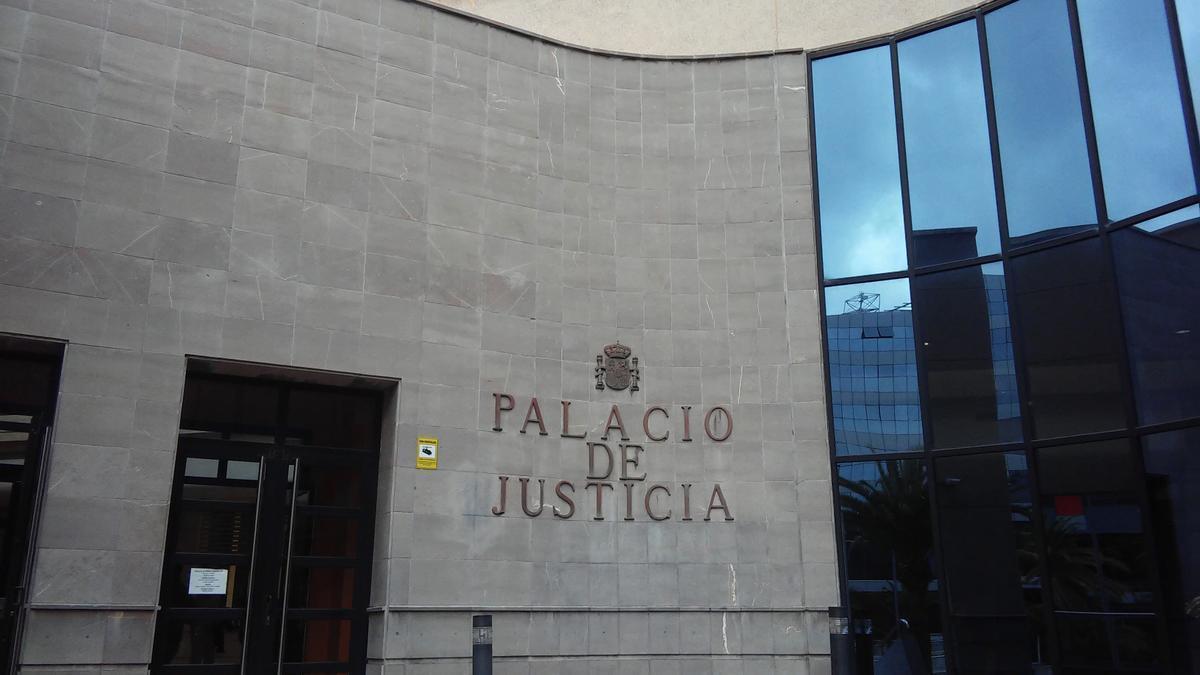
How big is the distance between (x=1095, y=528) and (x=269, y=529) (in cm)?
881

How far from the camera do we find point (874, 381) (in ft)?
40.0

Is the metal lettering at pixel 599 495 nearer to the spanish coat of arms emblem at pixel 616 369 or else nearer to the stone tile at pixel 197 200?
the spanish coat of arms emblem at pixel 616 369

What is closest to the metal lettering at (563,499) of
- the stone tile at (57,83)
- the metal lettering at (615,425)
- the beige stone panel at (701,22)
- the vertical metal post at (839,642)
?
the metal lettering at (615,425)

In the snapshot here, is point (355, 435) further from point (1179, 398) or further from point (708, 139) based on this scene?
point (1179, 398)

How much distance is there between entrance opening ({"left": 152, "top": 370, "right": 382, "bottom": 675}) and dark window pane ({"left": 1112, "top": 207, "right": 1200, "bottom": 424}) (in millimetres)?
8349

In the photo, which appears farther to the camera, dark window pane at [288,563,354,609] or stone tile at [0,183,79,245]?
dark window pane at [288,563,354,609]

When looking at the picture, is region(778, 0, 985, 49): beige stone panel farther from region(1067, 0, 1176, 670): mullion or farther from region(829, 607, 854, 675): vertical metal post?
region(829, 607, 854, 675): vertical metal post

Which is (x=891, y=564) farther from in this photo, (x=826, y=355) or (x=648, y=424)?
(x=648, y=424)

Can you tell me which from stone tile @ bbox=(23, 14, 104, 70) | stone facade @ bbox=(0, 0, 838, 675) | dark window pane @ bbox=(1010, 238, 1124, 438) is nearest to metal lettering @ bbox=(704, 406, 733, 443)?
stone facade @ bbox=(0, 0, 838, 675)

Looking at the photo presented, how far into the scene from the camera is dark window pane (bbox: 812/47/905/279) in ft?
41.6

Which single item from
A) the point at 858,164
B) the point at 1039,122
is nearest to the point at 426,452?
the point at 858,164

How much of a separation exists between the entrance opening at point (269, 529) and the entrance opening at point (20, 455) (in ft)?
4.24

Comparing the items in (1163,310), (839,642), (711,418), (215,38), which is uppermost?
(215,38)

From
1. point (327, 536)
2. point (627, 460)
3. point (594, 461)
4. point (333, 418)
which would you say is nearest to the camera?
point (327, 536)
